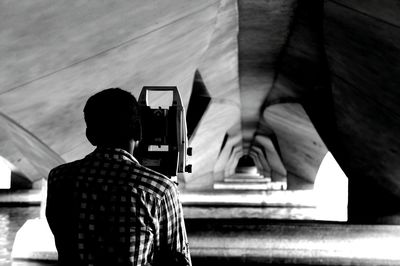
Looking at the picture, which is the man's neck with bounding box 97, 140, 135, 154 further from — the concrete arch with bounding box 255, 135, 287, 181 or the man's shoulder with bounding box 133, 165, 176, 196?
the concrete arch with bounding box 255, 135, 287, 181

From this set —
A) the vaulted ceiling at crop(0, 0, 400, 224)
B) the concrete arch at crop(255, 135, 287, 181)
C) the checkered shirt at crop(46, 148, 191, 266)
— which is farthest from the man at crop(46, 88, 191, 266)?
the concrete arch at crop(255, 135, 287, 181)

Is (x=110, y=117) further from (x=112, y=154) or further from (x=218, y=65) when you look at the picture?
(x=218, y=65)

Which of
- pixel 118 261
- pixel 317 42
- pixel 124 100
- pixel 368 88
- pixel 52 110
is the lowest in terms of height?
pixel 118 261

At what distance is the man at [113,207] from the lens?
2.28m

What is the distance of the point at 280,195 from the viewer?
28.9m

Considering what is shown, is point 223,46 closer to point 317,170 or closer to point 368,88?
point 368,88

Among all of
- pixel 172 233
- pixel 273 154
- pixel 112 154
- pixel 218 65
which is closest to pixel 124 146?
pixel 112 154

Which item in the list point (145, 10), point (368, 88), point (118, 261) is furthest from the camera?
point (368, 88)

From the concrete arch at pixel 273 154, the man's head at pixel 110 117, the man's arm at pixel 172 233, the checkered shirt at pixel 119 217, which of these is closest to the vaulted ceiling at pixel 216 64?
the man's head at pixel 110 117

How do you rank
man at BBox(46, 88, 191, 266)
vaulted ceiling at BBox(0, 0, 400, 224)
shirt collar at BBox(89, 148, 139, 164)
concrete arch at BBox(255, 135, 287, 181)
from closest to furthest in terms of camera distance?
man at BBox(46, 88, 191, 266) → shirt collar at BBox(89, 148, 139, 164) → vaulted ceiling at BBox(0, 0, 400, 224) → concrete arch at BBox(255, 135, 287, 181)

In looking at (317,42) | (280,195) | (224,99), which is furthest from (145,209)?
(280,195)

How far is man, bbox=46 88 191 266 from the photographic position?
2275 millimetres

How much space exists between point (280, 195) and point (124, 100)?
2704 centimetres

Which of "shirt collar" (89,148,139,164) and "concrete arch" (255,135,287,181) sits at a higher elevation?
Result: "concrete arch" (255,135,287,181)
